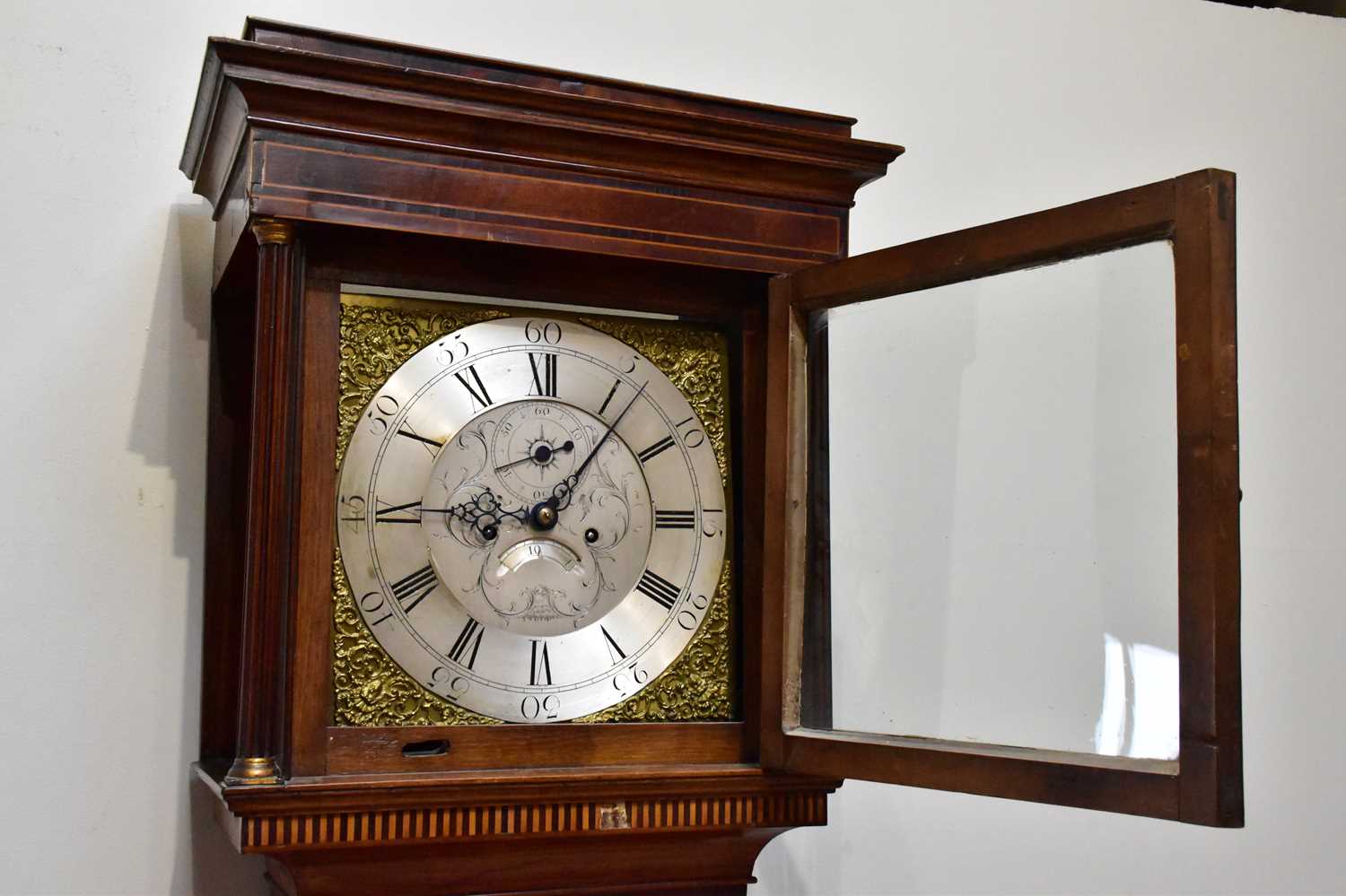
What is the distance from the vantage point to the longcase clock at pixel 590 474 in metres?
1.28

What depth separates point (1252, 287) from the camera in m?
2.13

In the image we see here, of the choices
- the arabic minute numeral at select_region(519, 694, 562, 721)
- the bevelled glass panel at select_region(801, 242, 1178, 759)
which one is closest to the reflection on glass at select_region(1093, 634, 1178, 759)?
the bevelled glass panel at select_region(801, 242, 1178, 759)

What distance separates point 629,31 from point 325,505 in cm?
83

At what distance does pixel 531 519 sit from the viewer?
1424 mm

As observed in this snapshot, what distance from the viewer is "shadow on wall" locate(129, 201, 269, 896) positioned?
159 centimetres

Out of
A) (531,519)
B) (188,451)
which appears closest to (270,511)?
(531,519)

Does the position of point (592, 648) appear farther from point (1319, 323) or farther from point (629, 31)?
point (1319, 323)

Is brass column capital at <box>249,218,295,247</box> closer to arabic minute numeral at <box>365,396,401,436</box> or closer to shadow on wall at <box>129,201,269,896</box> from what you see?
arabic minute numeral at <box>365,396,401,436</box>

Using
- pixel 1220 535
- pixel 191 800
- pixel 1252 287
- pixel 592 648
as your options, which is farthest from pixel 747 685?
pixel 1252 287

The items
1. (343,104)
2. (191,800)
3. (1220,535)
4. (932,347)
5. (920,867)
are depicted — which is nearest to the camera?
(1220,535)

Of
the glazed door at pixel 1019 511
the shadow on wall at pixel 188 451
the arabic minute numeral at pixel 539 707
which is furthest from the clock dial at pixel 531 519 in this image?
the shadow on wall at pixel 188 451

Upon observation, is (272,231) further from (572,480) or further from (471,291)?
(572,480)

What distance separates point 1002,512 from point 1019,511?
0.02 m

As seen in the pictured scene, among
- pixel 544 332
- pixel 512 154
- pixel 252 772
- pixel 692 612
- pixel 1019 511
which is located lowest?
pixel 252 772
